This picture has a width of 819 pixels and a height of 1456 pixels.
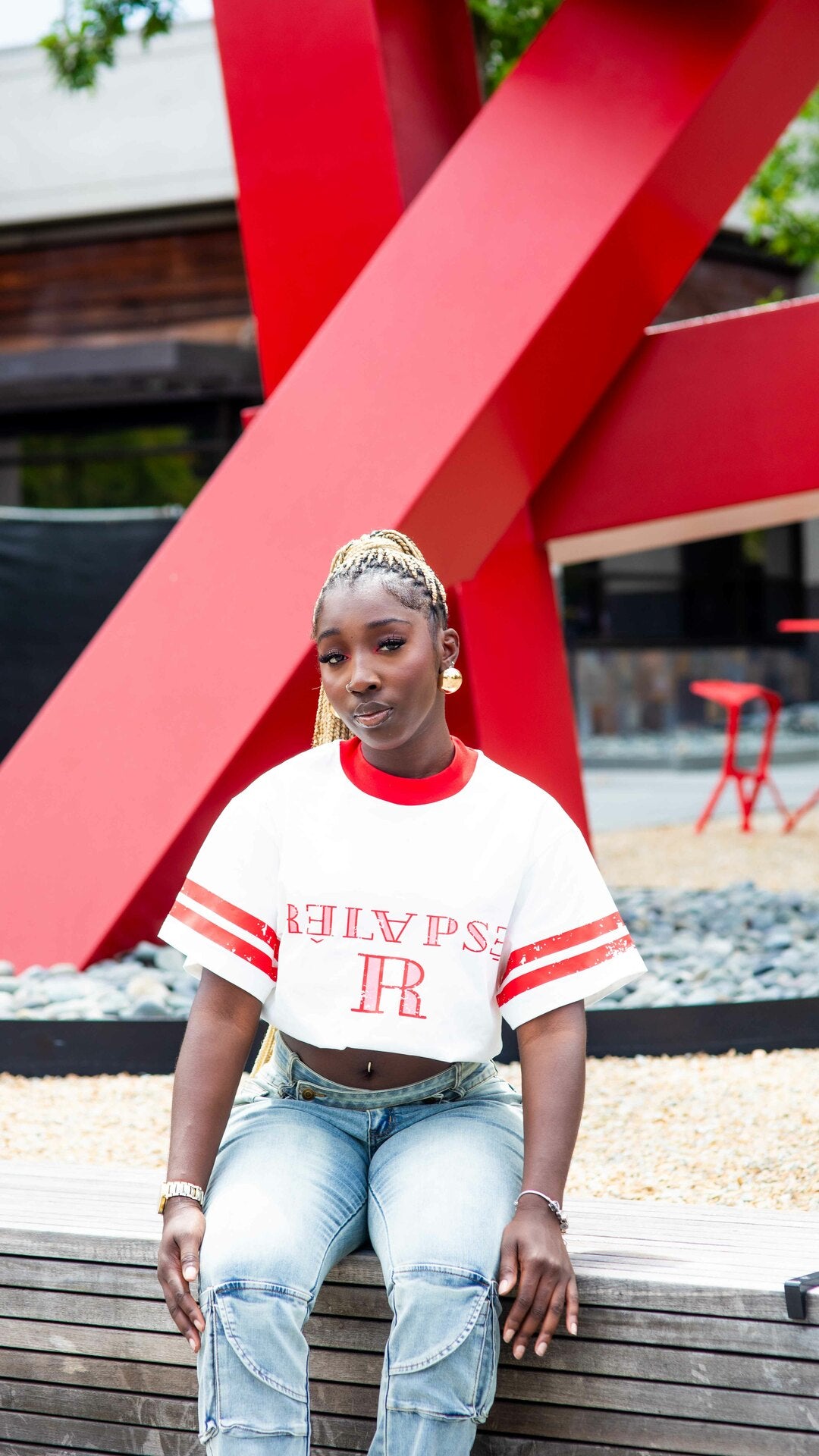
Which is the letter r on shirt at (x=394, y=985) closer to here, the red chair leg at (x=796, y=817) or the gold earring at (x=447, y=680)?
the gold earring at (x=447, y=680)

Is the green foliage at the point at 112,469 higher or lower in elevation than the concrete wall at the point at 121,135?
lower

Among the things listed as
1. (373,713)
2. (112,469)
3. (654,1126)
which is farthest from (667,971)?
(112,469)

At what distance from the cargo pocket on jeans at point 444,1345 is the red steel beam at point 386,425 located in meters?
A: 2.60

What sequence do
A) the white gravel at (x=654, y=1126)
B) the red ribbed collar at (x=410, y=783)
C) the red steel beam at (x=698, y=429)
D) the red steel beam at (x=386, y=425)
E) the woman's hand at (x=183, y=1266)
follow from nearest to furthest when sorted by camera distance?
the woman's hand at (x=183, y=1266)
the red ribbed collar at (x=410, y=783)
the white gravel at (x=654, y=1126)
the red steel beam at (x=386, y=425)
the red steel beam at (x=698, y=429)

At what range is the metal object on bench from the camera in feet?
5.24

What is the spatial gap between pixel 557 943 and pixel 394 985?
21 centimetres

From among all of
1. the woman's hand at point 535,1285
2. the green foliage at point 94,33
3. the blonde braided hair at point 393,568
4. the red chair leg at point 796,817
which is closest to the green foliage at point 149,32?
the green foliage at point 94,33

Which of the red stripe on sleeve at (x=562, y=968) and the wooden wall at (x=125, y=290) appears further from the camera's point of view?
the wooden wall at (x=125, y=290)

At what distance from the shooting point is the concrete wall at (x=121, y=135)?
15.4m

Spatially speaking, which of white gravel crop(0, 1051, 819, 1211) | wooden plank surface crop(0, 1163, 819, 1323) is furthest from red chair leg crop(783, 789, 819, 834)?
wooden plank surface crop(0, 1163, 819, 1323)

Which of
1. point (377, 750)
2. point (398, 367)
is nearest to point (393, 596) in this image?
point (377, 750)

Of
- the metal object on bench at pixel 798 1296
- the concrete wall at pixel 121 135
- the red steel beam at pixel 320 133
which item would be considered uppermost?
the concrete wall at pixel 121 135

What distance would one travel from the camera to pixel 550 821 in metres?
1.92

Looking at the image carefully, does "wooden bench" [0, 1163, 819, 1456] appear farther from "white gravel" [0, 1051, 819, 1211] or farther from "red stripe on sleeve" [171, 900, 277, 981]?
"white gravel" [0, 1051, 819, 1211]
